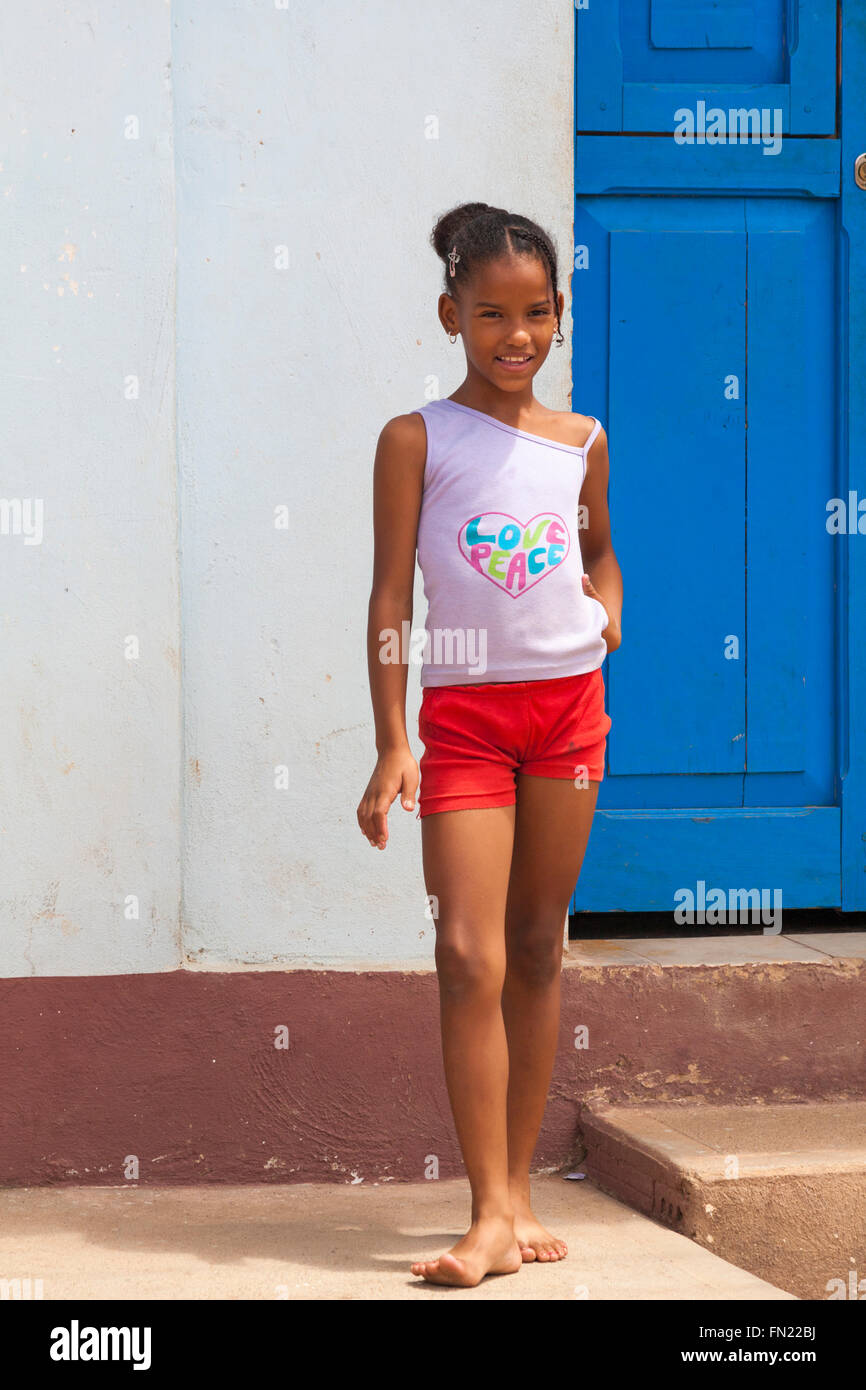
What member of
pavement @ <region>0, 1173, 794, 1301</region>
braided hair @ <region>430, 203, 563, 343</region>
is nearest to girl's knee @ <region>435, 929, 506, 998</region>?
pavement @ <region>0, 1173, 794, 1301</region>

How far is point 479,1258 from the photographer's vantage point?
267cm

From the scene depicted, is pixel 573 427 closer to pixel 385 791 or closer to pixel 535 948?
pixel 385 791

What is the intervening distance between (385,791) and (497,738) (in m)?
0.23

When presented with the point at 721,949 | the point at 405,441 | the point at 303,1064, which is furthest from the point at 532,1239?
the point at 405,441

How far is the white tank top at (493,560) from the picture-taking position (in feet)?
9.11

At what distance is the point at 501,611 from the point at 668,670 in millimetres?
1293

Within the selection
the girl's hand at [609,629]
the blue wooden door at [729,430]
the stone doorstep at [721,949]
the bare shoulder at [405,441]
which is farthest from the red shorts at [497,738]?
the blue wooden door at [729,430]

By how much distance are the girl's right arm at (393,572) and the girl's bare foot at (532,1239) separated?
→ 744 millimetres

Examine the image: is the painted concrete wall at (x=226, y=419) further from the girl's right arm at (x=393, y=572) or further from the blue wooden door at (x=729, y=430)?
the girl's right arm at (x=393, y=572)

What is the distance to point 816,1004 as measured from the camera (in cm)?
368

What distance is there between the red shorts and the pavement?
833 millimetres

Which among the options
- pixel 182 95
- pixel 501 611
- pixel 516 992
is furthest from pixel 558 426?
pixel 182 95

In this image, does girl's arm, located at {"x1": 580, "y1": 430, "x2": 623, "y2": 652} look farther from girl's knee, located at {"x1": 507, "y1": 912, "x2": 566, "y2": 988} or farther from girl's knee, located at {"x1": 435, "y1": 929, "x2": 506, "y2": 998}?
girl's knee, located at {"x1": 435, "y1": 929, "x2": 506, "y2": 998}

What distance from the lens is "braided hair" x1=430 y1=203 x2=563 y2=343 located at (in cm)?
276
